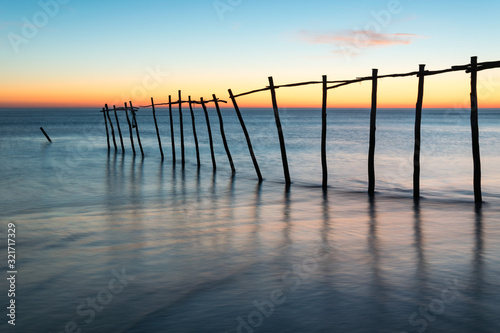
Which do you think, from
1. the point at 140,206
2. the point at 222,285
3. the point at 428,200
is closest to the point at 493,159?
the point at 428,200

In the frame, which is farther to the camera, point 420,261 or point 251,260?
point 251,260

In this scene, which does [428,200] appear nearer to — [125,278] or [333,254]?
[333,254]

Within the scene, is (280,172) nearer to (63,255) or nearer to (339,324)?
(63,255)

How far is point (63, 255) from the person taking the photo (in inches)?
261

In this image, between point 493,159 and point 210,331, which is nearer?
point 210,331

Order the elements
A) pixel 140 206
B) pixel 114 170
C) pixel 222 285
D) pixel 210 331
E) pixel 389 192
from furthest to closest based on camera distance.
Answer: pixel 114 170, pixel 389 192, pixel 140 206, pixel 222 285, pixel 210 331

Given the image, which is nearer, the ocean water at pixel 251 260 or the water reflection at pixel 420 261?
the ocean water at pixel 251 260

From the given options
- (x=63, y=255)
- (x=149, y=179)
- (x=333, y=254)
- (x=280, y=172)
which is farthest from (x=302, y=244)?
(x=280, y=172)

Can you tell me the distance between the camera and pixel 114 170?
18016mm

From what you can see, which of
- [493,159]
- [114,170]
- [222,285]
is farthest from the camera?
[493,159]

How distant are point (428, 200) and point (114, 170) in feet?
38.6

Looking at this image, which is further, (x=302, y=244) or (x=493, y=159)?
(x=493, y=159)

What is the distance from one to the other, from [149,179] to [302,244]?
30.3ft

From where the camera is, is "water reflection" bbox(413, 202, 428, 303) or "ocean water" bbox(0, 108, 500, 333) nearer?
"ocean water" bbox(0, 108, 500, 333)
